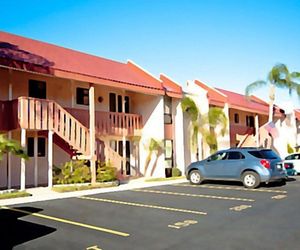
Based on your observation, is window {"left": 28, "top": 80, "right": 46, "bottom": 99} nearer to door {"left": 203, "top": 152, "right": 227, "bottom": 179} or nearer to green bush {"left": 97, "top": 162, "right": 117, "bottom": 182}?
green bush {"left": 97, "top": 162, "right": 117, "bottom": 182}

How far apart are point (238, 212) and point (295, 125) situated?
29.7 metres

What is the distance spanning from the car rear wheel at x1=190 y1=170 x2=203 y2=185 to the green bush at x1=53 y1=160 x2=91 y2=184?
4.60 meters

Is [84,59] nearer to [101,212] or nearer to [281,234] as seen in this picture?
[101,212]

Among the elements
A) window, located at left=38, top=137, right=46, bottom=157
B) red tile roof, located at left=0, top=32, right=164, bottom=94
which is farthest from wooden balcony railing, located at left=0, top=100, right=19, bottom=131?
window, located at left=38, top=137, right=46, bottom=157

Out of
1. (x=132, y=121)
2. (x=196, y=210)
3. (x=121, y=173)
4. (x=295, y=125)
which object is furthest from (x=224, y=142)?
(x=196, y=210)

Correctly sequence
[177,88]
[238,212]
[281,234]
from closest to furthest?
[281,234] → [238,212] → [177,88]

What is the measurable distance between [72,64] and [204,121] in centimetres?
939

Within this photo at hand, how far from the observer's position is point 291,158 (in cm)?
2108

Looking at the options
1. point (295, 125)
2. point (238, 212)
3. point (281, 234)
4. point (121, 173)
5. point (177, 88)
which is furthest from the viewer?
point (295, 125)

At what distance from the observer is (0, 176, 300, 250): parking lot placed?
21.2 feet

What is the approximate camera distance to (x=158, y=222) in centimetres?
816

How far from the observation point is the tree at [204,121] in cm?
2239

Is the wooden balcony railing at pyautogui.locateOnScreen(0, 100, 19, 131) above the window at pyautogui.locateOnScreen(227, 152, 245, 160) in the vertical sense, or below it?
above

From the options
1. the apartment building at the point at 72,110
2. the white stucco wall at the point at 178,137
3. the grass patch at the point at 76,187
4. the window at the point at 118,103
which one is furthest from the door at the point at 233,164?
the window at the point at 118,103
